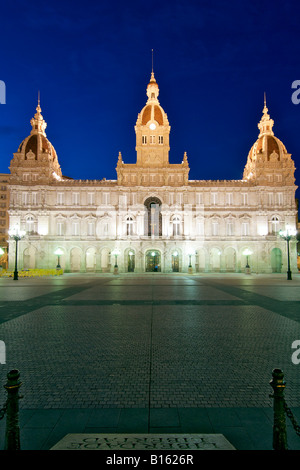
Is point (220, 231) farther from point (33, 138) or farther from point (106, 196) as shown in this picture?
point (33, 138)

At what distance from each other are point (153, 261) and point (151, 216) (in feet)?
28.3

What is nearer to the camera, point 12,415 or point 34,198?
point 12,415

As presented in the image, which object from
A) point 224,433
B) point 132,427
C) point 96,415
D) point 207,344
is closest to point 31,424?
point 96,415

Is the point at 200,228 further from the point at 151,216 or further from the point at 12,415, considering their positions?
the point at 12,415

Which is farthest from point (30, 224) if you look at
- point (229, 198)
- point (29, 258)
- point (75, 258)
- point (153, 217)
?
point (229, 198)

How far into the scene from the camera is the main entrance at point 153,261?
62062 millimetres

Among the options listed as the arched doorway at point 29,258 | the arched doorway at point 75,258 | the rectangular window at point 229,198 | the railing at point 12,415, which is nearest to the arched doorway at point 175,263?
the rectangular window at point 229,198

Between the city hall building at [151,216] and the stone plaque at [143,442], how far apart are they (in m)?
55.9

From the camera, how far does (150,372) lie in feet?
23.0

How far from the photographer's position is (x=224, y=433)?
4.59 metres

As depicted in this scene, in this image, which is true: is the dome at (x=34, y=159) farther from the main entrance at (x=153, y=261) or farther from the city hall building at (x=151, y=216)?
the main entrance at (x=153, y=261)

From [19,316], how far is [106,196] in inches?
2005

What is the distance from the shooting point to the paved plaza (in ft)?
16.0

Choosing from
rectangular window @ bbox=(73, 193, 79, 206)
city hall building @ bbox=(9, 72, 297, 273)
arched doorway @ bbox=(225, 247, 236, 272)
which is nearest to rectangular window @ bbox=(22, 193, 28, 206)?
city hall building @ bbox=(9, 72, 297, 273)
